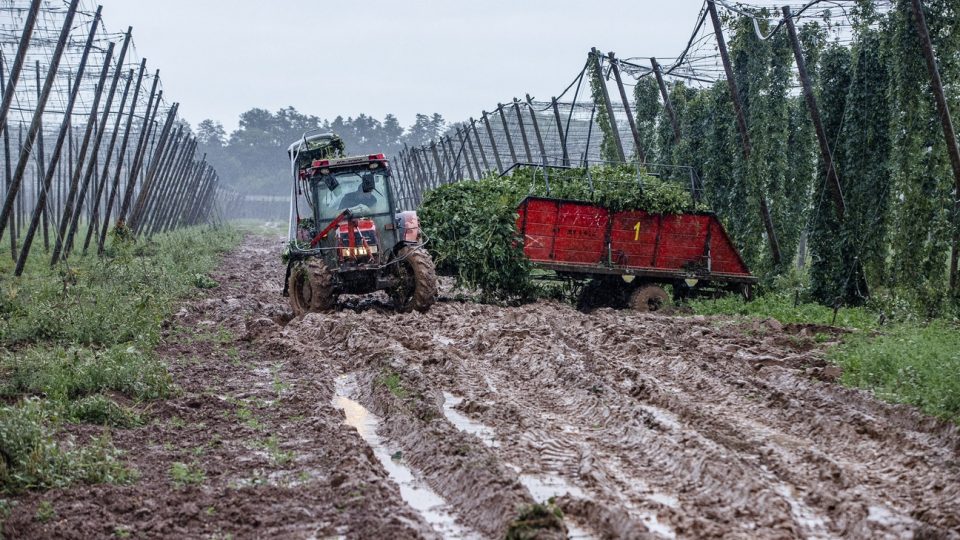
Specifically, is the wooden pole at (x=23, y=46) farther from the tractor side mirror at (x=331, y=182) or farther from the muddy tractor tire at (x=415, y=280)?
the muddy tractor tire at (x=415, y=280)

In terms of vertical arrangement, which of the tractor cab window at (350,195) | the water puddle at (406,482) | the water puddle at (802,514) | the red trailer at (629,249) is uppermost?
the tractor cab window at (350,195)

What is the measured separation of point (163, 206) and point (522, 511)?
49745 millimetres

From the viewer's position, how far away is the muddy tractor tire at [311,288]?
17.1 metres

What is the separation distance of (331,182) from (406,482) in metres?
11.1

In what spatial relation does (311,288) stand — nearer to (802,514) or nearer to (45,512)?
(45,512)

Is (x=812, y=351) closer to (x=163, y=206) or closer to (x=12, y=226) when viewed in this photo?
(x=12, y=226)

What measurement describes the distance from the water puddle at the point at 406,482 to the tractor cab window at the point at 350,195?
743 cm

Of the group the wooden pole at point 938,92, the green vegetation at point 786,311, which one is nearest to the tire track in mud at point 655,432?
the green vegetation at point 786,311

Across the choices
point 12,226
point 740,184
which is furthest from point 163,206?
point 740,184

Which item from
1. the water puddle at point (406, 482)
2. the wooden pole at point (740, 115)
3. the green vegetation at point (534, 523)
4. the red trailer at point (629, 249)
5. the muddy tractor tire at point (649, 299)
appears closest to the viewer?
the green vegetation at point (534, 523)

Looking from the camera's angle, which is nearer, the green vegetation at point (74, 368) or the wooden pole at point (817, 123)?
the green vegetation at point (74, 368)

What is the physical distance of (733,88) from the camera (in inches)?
872

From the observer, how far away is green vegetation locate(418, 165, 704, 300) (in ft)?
60.6

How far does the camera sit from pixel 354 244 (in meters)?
17.5
